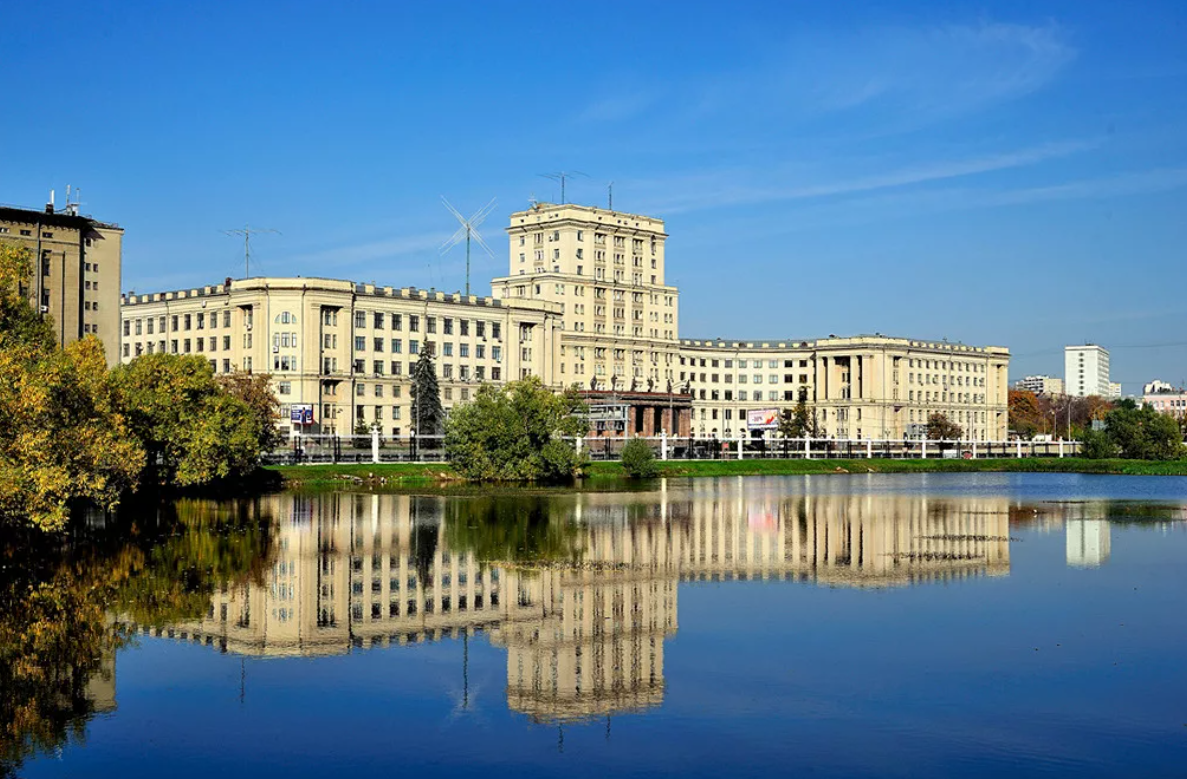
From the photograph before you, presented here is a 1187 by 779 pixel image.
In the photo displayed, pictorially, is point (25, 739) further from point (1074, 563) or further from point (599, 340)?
point (599, 340)

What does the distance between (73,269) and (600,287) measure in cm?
7707

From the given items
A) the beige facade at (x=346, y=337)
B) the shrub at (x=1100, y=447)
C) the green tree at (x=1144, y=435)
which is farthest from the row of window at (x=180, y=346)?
the green tree at (x=1144, y=435)

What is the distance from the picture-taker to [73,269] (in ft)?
425

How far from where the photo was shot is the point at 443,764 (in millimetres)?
18781

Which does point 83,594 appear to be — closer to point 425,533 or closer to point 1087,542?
point 425,533

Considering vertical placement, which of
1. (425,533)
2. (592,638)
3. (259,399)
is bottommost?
(592,638)

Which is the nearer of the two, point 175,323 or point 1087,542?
point 1087,542

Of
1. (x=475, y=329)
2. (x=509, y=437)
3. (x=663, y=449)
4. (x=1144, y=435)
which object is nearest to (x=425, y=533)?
(x=509, y=437)

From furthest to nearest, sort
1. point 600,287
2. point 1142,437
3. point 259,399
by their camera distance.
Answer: point 600,287 → point 1142,437 → point 259,399

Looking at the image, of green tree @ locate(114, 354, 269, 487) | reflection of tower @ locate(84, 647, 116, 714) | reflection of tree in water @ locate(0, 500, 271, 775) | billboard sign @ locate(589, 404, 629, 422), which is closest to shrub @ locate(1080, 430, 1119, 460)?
billboard sign @ locate(589, 404, 629, 422)

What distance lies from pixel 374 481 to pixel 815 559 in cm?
5419

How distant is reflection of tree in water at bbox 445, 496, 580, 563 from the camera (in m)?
43.1

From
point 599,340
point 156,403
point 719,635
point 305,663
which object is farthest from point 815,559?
point 599,340

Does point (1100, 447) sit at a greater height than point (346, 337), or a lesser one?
lesser
